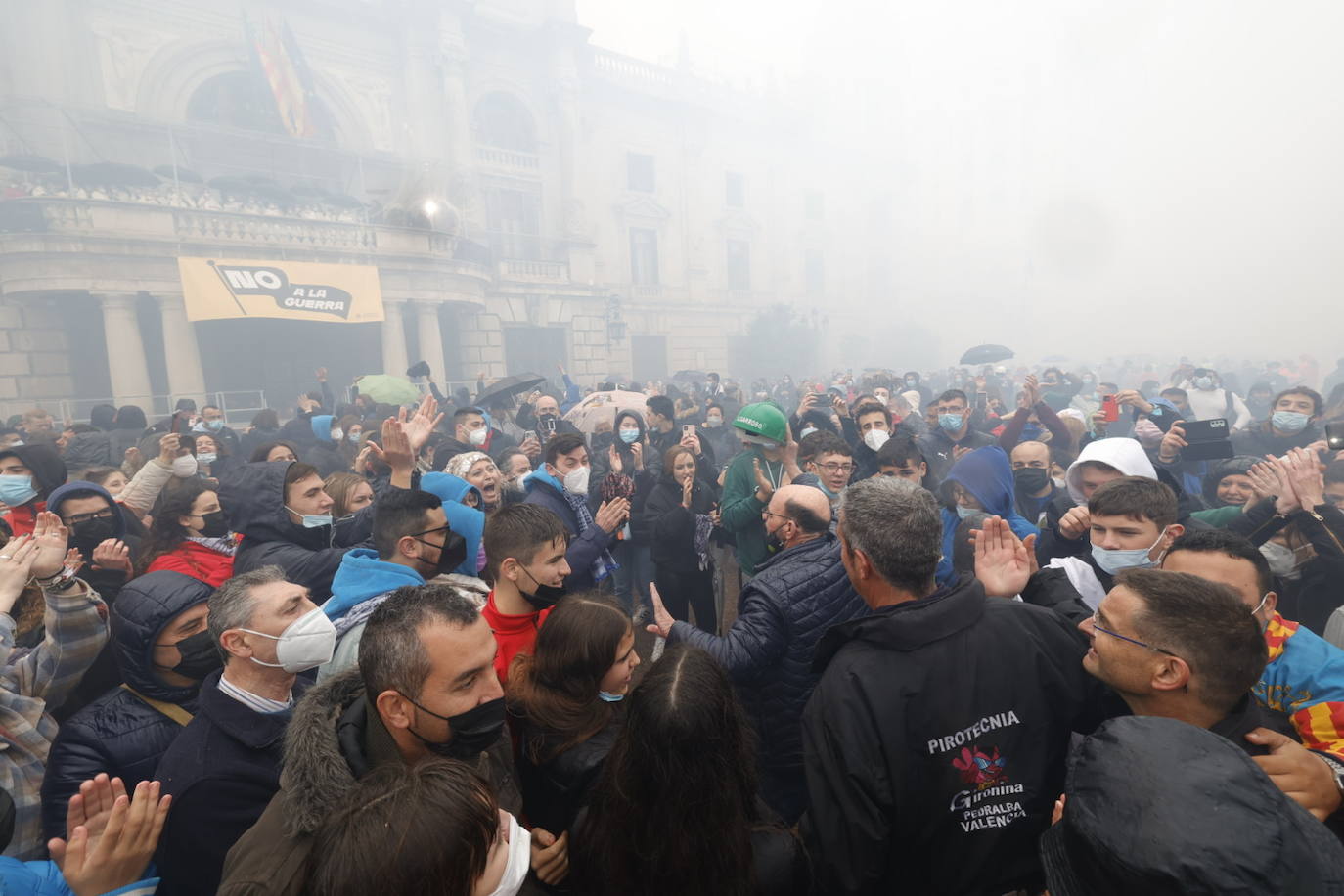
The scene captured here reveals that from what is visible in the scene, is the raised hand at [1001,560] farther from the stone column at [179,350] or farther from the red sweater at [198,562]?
the stone column at [179,350]

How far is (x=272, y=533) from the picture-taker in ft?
10.9

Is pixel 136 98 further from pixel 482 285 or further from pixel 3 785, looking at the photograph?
pixel 3 785

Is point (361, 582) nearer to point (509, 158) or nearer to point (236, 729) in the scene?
point (236, 729)

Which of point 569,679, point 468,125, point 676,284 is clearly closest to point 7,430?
point 569,679

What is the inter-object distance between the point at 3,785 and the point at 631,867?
211 cm

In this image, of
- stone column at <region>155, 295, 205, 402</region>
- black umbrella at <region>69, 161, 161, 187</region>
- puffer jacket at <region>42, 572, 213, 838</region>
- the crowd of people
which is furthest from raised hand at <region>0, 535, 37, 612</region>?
black umbrella at <region>69, 161, 161, 187</region>

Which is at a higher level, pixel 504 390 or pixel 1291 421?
pixel 504 390

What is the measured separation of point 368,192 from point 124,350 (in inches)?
345

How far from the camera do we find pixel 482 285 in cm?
2034

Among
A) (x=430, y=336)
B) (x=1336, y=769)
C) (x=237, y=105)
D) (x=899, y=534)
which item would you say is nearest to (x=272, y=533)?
(x=899, y=534)

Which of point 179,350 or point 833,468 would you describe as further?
point 179,350

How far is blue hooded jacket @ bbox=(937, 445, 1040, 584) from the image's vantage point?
3439 mm

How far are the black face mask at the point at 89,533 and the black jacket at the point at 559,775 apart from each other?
341 centimetres

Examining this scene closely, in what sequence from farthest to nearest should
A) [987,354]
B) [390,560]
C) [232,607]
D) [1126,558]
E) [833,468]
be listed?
[987,354], [833,468], [390,560], [1126,558], [232,607]
